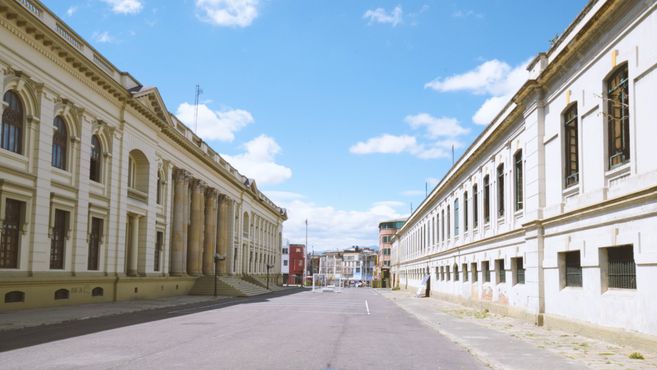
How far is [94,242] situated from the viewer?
3155 centimetres

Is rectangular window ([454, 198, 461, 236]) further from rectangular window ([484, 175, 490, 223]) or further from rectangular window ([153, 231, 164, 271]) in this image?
rectangular window ([153, 231, 164, 271])

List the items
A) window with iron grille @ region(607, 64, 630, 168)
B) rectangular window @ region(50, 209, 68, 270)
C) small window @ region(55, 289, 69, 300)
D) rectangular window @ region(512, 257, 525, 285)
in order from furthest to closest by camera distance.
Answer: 1. rectangular window @ region(50, 209, 68, 270)
2. small window @ region(55, 289, 69, 300)
3. rectangular window @ region(512, 257, 525, 285)
4. window with iron grille @ region(607, 64, 630, 168)

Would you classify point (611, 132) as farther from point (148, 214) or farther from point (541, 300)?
point (148, 214)

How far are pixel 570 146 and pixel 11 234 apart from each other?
2029cm

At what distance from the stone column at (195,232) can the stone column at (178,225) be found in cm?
272

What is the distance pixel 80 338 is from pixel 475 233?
75.6 ft

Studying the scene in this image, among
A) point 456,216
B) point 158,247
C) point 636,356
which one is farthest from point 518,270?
point 158,247

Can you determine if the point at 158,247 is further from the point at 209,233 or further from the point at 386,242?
the point at 386,242

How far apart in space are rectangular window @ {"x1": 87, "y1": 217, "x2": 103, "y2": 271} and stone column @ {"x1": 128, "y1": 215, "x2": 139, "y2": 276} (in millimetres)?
4687

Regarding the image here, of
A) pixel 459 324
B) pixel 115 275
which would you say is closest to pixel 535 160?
pixel 459 324

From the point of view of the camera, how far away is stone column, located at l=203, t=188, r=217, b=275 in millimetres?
53812

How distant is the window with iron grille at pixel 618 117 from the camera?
50.0 ft

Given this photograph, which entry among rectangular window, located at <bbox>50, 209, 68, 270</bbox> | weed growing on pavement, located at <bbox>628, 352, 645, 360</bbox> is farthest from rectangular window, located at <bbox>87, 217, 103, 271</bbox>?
weed growing on pavement, located at <bbox>628, 352, 645, 360</bbox>

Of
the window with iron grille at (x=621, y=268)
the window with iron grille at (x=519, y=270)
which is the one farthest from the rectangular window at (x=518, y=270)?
the window with iron grille at (x=621, y=268)
